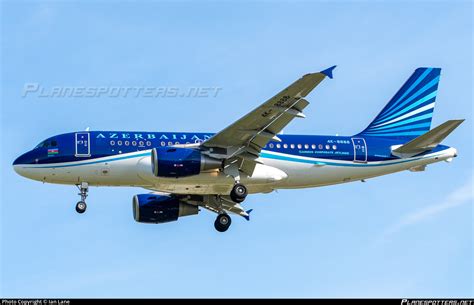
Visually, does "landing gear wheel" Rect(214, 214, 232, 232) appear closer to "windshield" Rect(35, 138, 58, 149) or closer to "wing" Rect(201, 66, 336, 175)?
"wing" Rect(201, 66, 336, 175)

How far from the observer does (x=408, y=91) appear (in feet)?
193

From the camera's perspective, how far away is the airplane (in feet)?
163

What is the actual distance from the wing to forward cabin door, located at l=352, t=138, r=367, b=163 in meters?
4.66

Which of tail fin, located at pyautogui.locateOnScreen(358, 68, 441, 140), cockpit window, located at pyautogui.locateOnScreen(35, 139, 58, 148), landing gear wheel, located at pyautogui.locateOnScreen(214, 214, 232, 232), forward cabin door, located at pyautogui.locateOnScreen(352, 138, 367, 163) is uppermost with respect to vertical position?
tail fin, located at pyautogui.locateOnScreen(358, 68, 441, 140)

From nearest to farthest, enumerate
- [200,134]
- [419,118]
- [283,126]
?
[283,126] → [200,134] → [419,118]

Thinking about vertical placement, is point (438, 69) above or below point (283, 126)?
above

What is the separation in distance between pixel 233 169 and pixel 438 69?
51.1ft

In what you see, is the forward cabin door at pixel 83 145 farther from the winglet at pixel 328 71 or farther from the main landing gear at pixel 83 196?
the winglet at pixel 328 71

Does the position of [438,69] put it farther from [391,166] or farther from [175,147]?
[175,147]

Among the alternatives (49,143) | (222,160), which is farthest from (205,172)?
(49,143)

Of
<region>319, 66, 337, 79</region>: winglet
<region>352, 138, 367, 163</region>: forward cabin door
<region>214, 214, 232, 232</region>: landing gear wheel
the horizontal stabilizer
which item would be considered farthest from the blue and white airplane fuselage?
<region>319, 66, 337, 79</region>: winglet

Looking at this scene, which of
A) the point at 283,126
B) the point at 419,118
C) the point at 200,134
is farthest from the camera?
the point at 419,118

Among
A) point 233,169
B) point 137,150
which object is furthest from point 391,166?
point 137,150

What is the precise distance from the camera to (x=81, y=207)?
50.8 m
